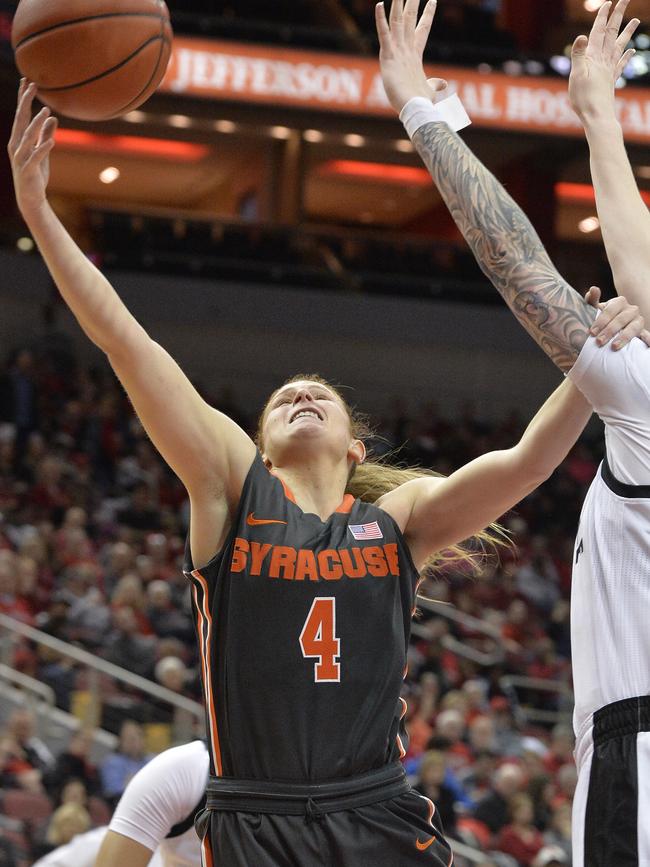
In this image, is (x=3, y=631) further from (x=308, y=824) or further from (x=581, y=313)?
(x=581, y=313)

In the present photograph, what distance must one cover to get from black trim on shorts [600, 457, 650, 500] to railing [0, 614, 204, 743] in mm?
7496

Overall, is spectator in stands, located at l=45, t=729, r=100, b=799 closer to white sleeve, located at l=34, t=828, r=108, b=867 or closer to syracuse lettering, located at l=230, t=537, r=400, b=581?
white sleeve, located at l=34, t=828, r=108, b=867

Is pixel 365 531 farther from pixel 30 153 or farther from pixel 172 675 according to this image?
pixel 172 675

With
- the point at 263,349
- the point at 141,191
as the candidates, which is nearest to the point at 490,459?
the point at 263,349

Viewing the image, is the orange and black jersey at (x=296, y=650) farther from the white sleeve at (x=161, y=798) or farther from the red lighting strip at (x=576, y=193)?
the red lighting strip at (x=576, y=193)

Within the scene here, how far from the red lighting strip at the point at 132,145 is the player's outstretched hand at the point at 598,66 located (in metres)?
19.6

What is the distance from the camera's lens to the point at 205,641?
301cm

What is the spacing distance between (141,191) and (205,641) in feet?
72.2

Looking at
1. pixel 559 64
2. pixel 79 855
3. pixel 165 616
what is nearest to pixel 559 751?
pixel 165 616

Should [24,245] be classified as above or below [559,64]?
below

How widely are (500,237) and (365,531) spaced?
827 mm

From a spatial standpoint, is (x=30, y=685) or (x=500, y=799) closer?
(x=500, y=799)

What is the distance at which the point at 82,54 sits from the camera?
12.0 feet

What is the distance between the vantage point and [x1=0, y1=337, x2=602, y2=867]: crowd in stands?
9.14m
